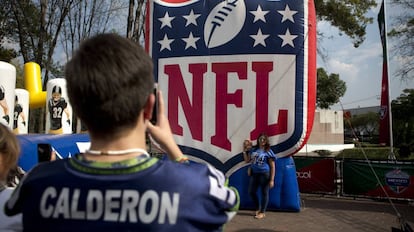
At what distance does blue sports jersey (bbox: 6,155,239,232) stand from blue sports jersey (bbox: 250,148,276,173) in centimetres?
640

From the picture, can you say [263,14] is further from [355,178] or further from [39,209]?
[39,209]

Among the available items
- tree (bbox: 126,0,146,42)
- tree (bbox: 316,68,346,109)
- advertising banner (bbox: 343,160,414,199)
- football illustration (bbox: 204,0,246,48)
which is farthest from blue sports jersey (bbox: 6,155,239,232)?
tree (bbox: 316,68,346,109)

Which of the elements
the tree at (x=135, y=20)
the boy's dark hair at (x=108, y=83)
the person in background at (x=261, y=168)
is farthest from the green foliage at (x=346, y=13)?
the boy's dark hair at (x=108, y=83)

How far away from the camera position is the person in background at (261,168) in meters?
7.48

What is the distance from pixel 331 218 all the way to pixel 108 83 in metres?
7.32

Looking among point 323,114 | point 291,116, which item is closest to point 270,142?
point 291,116

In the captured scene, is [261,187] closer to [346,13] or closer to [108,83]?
Answer: [108,83]

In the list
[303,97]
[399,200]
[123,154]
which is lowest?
[399,200]

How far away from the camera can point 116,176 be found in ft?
3.53

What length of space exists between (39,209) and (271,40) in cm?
685

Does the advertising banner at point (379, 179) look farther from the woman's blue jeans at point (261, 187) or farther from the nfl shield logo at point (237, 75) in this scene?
the nfl shield logo at point (237, 75)

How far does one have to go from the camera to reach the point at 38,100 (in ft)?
40.4

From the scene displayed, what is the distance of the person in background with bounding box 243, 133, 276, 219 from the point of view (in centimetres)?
748

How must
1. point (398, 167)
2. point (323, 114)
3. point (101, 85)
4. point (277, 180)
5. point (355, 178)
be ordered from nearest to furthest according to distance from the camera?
point (101, 85) → point (277, 180) → point (398, 167) → point (355, 178) → point (323, 114)
